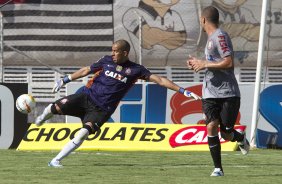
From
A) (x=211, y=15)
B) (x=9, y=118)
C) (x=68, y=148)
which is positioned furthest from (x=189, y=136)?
(x=211, y=15)

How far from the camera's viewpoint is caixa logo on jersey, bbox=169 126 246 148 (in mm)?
16828

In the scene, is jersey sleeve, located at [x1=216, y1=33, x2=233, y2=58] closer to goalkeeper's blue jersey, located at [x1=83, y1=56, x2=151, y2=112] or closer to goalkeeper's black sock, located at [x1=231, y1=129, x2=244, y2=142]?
goalkeeper's black sock, located at [x1=231, y1=129, x2=244, y2=142]

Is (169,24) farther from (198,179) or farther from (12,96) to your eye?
(198,179)

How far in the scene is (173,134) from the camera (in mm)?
16984

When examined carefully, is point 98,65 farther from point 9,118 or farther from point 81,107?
point 9,118

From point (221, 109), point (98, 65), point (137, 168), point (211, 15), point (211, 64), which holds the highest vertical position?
point (211, 15)

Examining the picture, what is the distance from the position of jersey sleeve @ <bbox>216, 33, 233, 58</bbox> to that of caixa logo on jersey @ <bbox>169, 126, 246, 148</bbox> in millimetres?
5736

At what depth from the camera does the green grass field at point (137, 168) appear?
35.5 ft

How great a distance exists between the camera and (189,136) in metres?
17.0

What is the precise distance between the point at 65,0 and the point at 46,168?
9.50m

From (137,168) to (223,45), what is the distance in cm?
234

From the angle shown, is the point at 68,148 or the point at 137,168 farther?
the point at 137,168

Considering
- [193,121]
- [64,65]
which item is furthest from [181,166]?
[64,65]

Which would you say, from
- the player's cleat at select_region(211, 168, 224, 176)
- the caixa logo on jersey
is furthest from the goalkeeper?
the caixa logo on jersey
